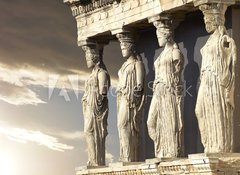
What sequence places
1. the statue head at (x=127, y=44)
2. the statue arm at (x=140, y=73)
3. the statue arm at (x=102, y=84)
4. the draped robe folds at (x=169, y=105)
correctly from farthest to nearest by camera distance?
the statue arm at (x=102, y=84) → the statue head at (x=127, y=44) → the statue arm at (x=140, y=73) → the draped robe folds at (x=169, y=105)

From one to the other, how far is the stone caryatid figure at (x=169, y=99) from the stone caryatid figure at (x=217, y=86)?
0.83m

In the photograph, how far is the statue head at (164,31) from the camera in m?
15.9

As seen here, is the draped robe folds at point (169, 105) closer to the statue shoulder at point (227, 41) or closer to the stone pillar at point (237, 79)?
the stone pillar at point (237, 79)

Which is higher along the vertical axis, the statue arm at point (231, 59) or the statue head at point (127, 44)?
the statue head at point (127, 44)

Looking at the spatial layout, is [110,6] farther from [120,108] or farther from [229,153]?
[229,153]

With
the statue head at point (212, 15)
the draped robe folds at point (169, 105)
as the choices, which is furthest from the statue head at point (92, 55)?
the statue head at point (212, 15)

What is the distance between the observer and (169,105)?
15.6 meters

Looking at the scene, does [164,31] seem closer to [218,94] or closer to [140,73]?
[140,73]

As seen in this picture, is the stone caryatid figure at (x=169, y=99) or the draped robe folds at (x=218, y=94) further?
the stone caryatid figure at (x=169, y=99)

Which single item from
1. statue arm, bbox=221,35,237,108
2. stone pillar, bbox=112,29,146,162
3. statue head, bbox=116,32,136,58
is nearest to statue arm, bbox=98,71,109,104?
stone pillar, bbox=112,29,146,162

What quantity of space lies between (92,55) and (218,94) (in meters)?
3.97

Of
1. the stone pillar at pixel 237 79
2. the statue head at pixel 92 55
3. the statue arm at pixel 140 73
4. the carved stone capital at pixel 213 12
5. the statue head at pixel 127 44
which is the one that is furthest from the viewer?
the statue head at pixel 92 55

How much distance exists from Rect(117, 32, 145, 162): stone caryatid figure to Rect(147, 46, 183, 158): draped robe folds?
3.34 ft

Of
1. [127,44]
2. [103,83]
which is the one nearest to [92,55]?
[103,83]
